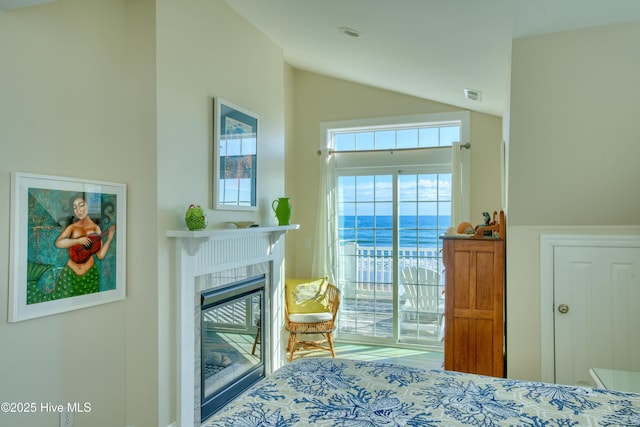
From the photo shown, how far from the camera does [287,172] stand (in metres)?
4.66

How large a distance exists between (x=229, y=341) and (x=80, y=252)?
4.39ft

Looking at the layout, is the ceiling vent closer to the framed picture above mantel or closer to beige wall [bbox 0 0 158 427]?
the framed picture above mantel

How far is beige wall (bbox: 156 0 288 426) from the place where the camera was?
2498 mm

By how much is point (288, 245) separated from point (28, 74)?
3048 mm

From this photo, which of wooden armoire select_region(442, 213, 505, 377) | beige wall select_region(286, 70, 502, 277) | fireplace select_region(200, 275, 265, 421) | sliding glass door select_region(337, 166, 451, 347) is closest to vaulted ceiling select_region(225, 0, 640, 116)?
beige wall select_region(286, 70, 502, 277)

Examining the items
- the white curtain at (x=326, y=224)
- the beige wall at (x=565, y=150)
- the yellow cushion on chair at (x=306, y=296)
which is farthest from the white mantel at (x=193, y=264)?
the beige wall at (x=565, y=150)

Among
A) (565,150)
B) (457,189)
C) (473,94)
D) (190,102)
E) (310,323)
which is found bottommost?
(310,323)

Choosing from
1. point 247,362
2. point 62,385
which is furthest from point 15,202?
point 247,362

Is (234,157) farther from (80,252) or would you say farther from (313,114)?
(313,114)

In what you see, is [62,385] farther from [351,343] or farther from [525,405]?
[351,343]

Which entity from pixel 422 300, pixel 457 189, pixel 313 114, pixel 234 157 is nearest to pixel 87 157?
pixel 234 157

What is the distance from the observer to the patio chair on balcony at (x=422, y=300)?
4.39 meters

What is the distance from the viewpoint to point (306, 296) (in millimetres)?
4266

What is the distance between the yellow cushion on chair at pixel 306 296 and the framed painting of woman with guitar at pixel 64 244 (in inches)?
78.4
